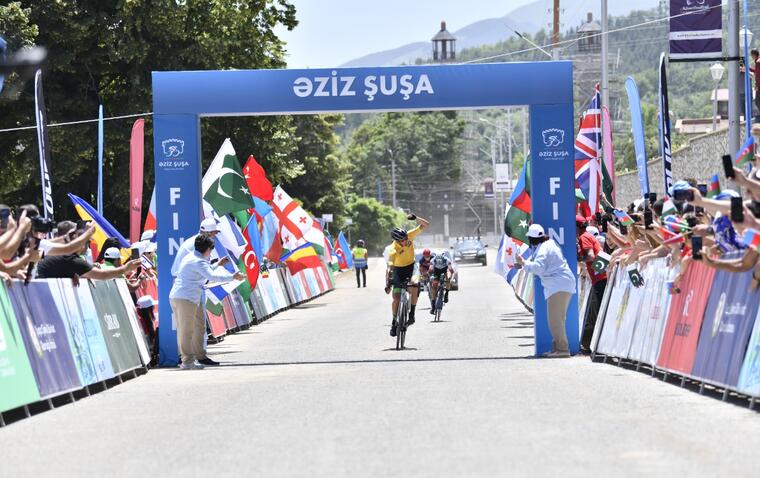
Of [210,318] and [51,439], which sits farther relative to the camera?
[210,318]

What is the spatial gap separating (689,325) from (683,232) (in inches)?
43.4

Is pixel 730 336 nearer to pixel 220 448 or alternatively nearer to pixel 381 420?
pixel 381 420

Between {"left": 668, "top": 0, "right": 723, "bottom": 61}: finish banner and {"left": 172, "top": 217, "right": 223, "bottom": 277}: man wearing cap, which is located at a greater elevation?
{"left": 668, "top": 0, "right": 723, "bottom": 61}: finish banner

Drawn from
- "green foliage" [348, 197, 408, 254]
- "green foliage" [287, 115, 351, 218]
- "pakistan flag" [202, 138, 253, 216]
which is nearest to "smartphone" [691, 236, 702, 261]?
"pakistan flag" [202, 138, 253, 216]

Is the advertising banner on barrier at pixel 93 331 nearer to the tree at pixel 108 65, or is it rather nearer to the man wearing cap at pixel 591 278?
the man wearing cap at pixel 591 278

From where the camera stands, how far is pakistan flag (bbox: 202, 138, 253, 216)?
25641 millimetres

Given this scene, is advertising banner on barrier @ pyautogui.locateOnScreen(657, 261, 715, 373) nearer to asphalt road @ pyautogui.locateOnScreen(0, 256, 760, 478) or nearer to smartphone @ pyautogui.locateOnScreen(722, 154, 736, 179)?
asphalt road @ pyautogui.locateOnScreen(0, 256, 760, 478)

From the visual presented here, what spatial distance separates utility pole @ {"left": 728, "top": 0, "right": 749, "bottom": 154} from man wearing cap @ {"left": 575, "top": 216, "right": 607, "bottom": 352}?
122 inches

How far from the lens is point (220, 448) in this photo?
10070mm

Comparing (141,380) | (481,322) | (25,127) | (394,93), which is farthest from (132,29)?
(141,380)

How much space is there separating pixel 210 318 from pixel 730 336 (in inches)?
556

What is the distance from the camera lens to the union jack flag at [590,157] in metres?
26.2

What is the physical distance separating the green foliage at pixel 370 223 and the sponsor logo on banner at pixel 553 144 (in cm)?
10532

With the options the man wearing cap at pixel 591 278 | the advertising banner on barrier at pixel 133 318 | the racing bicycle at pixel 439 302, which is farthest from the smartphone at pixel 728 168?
the racing bicycle at pixel 439 302
